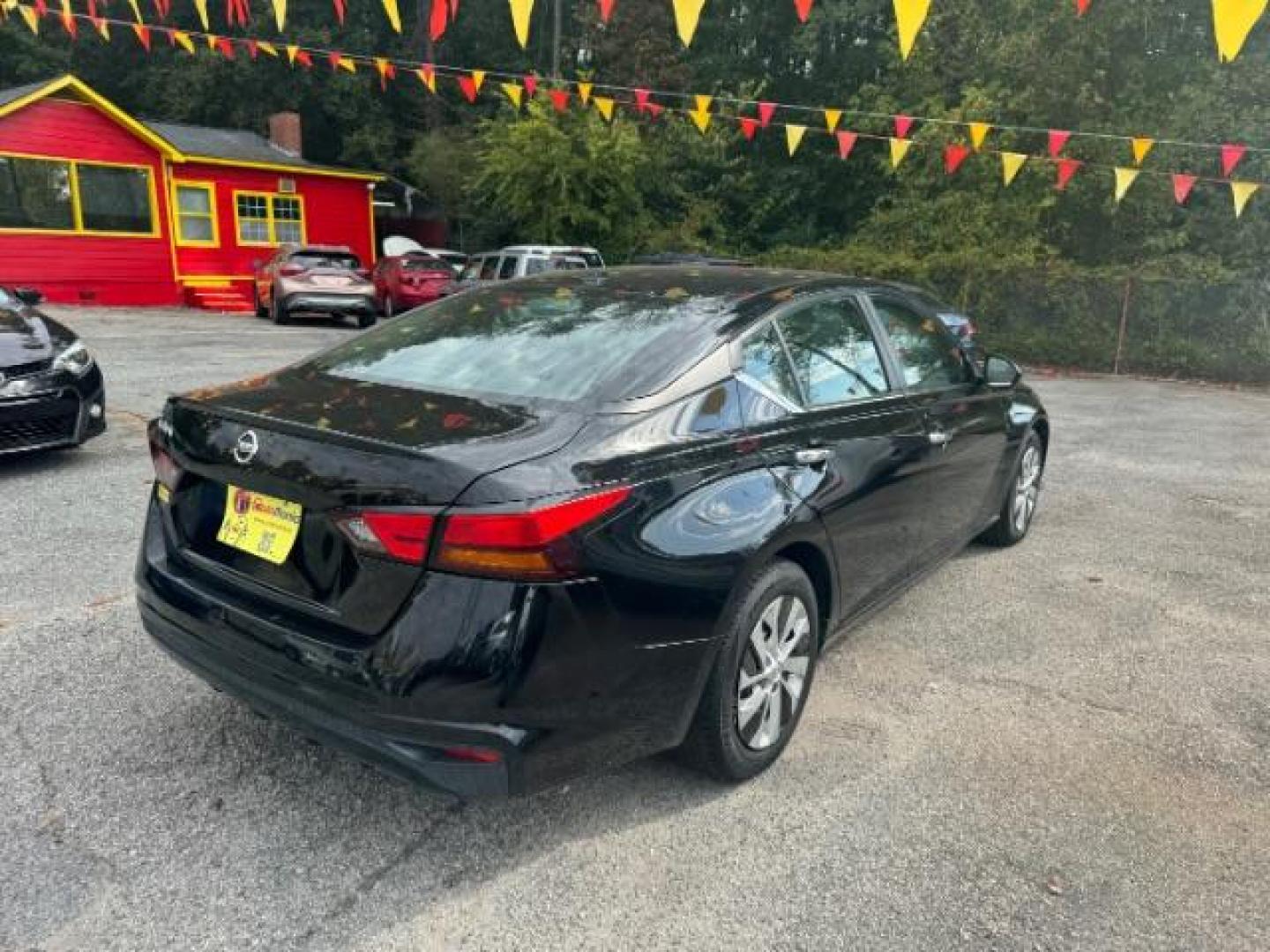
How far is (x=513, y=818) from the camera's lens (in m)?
2.64

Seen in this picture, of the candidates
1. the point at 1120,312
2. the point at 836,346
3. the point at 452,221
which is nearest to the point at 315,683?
the point at 836,346

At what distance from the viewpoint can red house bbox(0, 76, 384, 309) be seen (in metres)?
A: 18.6

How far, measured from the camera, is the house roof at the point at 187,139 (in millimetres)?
18500

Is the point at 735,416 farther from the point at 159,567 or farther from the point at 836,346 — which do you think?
the point at 159,567

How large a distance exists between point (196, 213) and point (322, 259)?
6.16m

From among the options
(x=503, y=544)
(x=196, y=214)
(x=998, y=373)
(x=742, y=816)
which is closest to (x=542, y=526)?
(x=503, y=544)

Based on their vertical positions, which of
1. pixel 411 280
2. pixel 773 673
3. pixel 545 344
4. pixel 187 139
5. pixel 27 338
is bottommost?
pixel 411 280

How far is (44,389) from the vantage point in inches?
226

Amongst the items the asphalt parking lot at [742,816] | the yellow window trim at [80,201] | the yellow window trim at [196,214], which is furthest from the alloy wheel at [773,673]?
the yellow window trim at [196,214]

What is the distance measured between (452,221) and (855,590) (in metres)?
32.2

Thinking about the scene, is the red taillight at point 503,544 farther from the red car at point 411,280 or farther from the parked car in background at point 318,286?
the red car at point 411,280

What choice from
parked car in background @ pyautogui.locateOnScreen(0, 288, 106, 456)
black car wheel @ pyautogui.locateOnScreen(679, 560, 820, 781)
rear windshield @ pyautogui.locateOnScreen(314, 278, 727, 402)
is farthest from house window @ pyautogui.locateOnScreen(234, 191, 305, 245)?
black car wheel @ pyautogui.locateOnScreen(679, 560, 820, 781)

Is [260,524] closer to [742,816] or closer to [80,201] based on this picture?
[742,816]

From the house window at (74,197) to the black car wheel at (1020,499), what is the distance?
66.0ft
